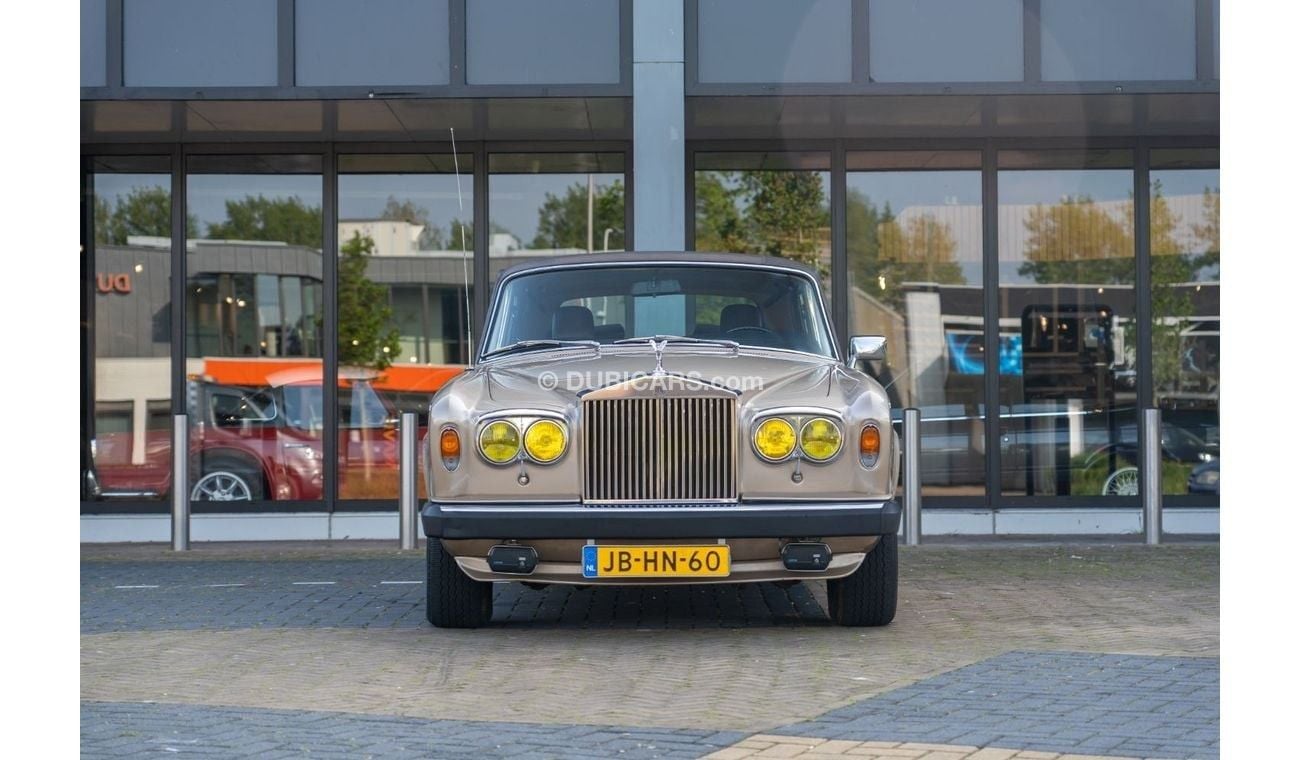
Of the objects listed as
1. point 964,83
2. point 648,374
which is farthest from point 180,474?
point 964,83

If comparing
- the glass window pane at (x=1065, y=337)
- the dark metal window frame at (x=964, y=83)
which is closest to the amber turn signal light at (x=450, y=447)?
the dark metal window frame at (x=964, y=83)

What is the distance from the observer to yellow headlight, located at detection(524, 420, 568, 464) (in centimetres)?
709

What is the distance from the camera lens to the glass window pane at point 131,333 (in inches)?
A: 553

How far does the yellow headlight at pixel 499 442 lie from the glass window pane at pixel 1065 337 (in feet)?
25.8

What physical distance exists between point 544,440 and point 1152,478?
21.7 feet

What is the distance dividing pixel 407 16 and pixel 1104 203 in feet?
21.0

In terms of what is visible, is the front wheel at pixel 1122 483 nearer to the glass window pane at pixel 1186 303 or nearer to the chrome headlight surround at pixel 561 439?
the glass window pane at pixel 1186 303

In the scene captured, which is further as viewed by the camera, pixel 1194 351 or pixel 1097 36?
pixel 1194 351

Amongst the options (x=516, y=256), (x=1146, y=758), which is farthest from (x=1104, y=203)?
(x=1146, y=758)

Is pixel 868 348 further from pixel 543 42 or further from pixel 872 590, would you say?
pixel 543 42

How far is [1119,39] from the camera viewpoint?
12281mm

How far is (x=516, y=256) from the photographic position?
14.1m
